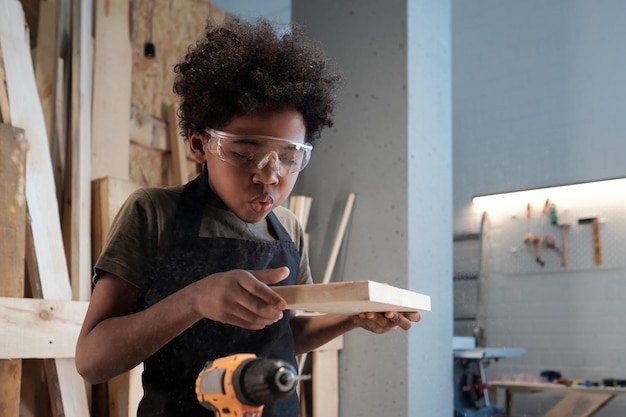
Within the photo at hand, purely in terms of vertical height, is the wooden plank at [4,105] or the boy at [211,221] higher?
the wooden plank at [4,105]

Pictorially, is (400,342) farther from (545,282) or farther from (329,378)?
(545,282)

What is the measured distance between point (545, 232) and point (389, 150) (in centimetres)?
247

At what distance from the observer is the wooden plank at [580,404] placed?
3666mm

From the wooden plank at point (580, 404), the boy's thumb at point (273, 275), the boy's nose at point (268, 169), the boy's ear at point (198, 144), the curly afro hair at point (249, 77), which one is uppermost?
the curly afro hair at point (249, 77)

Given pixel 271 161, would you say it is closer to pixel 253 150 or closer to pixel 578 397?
pixel 253 150

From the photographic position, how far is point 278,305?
2.56ft

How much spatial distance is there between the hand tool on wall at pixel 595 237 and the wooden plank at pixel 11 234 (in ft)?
12.3

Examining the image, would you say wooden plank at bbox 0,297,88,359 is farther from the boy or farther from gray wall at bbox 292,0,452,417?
gray wall at bbox 292,0,452,417

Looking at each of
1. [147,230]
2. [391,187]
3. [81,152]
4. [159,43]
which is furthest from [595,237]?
[147,230]

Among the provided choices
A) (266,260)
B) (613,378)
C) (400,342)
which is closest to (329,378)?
(400,342)

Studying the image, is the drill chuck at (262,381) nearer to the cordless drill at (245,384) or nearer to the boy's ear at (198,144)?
the cordless drill at (245,384)

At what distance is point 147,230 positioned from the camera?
0.98 meters

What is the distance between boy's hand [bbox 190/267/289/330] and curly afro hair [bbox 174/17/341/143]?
0.31 metres

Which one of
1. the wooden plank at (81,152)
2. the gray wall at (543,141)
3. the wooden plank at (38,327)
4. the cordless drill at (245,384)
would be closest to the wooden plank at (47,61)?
the wooden plank at (81,152)
